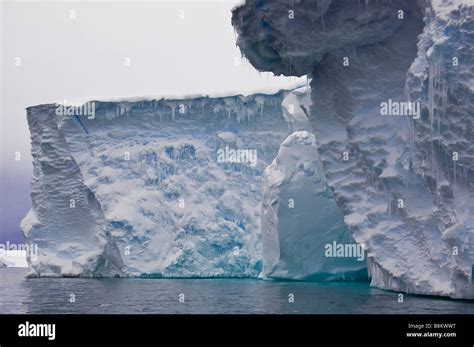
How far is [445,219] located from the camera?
500 inches

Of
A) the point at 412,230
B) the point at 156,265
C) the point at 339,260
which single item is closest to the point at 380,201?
the point at 412,230

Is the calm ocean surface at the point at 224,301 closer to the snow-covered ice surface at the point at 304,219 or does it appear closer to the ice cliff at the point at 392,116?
the ice cliff at the point at 392,116

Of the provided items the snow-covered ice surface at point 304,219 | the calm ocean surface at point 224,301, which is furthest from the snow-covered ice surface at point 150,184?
the calm ocean surface at point 224,301

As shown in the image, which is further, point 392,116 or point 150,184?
point 150,184

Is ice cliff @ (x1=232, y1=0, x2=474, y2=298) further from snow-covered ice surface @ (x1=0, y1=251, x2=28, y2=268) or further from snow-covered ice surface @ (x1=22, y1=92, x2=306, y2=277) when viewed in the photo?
snow-covered ice surface @ (x1=0, y1=251, x2=28, y2=268)

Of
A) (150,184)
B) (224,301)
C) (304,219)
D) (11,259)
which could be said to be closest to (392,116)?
(224,301)

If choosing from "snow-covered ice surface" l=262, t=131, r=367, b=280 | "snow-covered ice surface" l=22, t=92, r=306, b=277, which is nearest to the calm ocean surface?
"snow-covered ice surface" l=262, t=131, r=367, b=280

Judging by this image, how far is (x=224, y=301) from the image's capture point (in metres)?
14.2

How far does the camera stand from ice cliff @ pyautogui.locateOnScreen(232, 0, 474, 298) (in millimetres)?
12141
